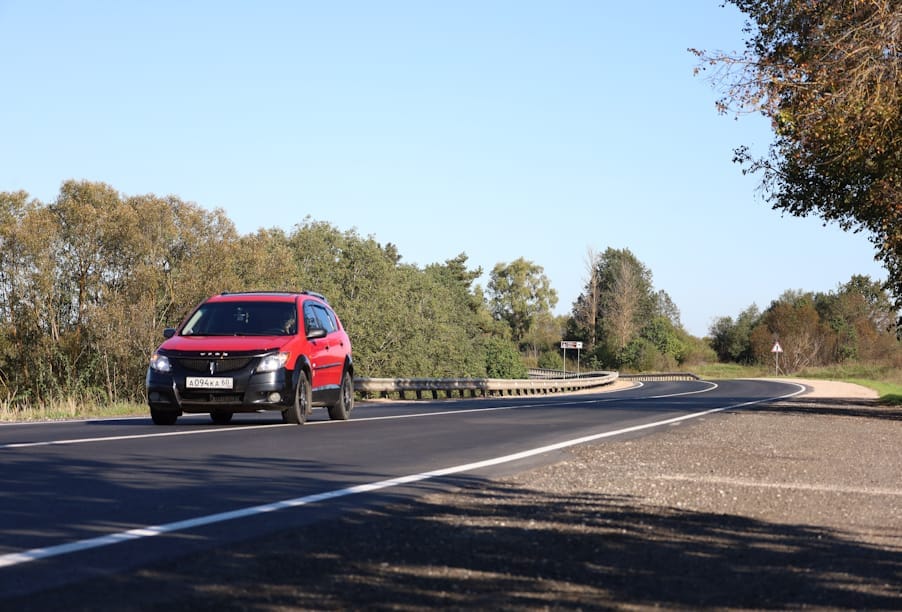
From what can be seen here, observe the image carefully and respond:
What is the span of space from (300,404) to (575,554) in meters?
10.9

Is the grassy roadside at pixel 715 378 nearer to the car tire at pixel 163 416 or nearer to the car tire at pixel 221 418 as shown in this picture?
the car tire at pixel 221 418

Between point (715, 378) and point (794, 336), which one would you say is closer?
point (715, 378)

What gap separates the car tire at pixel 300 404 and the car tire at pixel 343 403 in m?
1.47

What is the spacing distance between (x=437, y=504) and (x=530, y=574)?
2.69 metres

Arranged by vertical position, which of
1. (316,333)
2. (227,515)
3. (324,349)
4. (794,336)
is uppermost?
(794,336)

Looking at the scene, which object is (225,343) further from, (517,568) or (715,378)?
(715,378)

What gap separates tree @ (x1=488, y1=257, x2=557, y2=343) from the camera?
554 feet

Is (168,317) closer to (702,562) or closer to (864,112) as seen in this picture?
(864,112)

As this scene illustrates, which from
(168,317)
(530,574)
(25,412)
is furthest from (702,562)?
(168,317)

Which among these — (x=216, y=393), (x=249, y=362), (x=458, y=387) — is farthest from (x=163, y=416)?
(x=458, y=387)

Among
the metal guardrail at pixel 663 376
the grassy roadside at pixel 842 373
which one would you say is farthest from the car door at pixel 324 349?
the metal guardrail at pixel 663 376

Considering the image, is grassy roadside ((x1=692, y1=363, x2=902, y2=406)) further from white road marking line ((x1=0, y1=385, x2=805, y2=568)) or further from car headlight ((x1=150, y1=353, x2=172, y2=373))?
white road marking line ((x1=0, y1=385, x2=805, y2=568))

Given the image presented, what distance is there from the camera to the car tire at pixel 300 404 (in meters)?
16.5

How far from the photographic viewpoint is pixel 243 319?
57.1 ft
